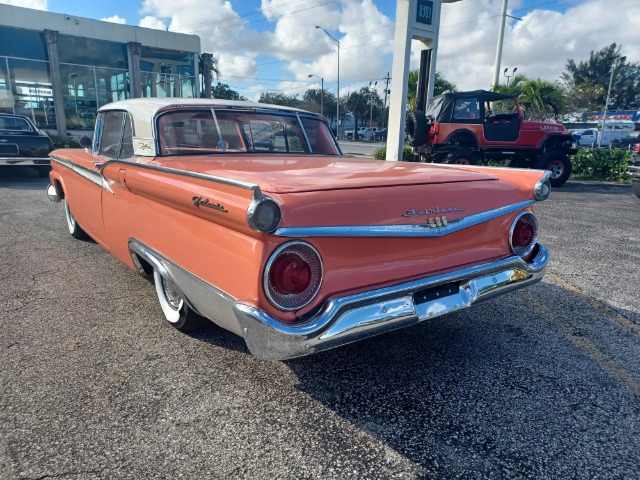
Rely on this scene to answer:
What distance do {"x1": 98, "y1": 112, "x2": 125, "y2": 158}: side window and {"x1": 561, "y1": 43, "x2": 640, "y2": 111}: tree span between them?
2258 inches

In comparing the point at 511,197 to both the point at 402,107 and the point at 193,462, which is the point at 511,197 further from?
the point at 402,107

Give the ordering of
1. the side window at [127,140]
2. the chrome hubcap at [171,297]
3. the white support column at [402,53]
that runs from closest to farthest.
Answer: the chrome hubcap at [171,297], the side window at [127,140], the white support column at [402,53]

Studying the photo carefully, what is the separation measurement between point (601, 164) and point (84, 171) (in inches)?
551

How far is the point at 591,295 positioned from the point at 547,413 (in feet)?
6.95

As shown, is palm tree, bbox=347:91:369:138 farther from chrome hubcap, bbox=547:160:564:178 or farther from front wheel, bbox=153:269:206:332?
front wheel, bbox=153:269:206:332

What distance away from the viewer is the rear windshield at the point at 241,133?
10.7 feet

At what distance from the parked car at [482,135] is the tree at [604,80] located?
156ft

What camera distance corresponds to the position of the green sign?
12.1m

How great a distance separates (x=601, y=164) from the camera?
1314cm

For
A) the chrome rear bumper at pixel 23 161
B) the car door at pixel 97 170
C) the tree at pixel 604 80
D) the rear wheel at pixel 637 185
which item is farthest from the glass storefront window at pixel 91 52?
the tree at pixel 604 80

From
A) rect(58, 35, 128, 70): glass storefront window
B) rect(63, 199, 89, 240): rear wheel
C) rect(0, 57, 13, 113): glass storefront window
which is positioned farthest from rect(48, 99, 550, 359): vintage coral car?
rect(58, 35, 128, 70): glass storefront window

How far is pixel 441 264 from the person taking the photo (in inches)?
94.0

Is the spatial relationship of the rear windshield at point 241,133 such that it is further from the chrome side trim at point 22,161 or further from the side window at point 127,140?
the chrome side trim at point 22,161

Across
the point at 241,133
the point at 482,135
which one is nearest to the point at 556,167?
the point at 482,135
